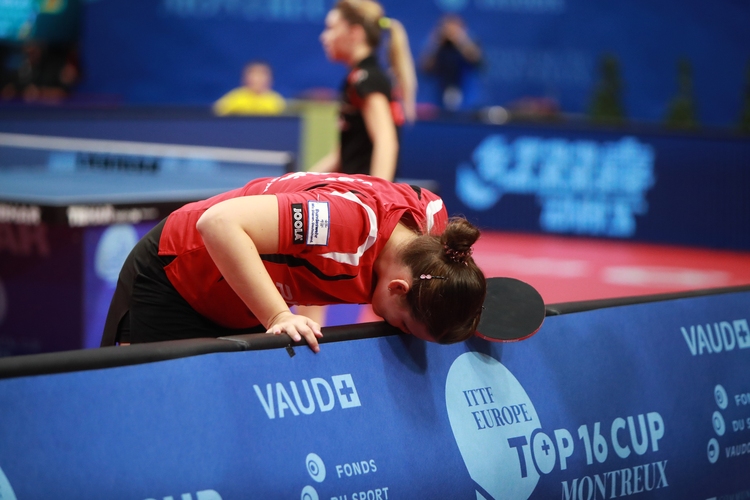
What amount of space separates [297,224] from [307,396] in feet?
1.35

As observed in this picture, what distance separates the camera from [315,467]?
7.77 ft

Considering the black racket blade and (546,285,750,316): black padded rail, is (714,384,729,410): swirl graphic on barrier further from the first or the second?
the black racket blade

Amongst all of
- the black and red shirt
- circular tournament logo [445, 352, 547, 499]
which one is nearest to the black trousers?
circular tournament logo [445, 352, 547, 499]

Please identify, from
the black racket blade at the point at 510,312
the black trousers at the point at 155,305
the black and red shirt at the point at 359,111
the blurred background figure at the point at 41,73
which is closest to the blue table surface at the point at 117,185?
the black and red shirt at the point at 359,111

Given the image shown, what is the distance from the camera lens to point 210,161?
7336 millimetres

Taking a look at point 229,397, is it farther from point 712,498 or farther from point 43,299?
point 43,299

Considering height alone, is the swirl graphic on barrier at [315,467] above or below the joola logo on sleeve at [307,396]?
below

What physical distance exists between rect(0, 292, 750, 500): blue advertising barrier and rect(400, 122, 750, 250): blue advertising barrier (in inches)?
266

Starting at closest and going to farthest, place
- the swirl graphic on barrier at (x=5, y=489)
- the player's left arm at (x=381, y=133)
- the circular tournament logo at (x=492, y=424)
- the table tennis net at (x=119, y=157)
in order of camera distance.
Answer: the swirl graphic on barrier at (x=5, y=489) → the circular tournament logo at (x=492, y=424) → the player's left arm at (x=381, y=133) → the table tennis net at (x=119, y=157)

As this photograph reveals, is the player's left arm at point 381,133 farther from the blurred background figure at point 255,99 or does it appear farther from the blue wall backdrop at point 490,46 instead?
the blue wall backdrop at point 490,46

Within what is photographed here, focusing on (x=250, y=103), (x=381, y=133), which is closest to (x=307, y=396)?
(x=381, y=133)

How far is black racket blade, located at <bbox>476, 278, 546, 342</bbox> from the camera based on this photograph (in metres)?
2.79

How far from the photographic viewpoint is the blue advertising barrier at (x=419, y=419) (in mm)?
2053

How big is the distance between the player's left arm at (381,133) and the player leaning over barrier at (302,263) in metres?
1.76
